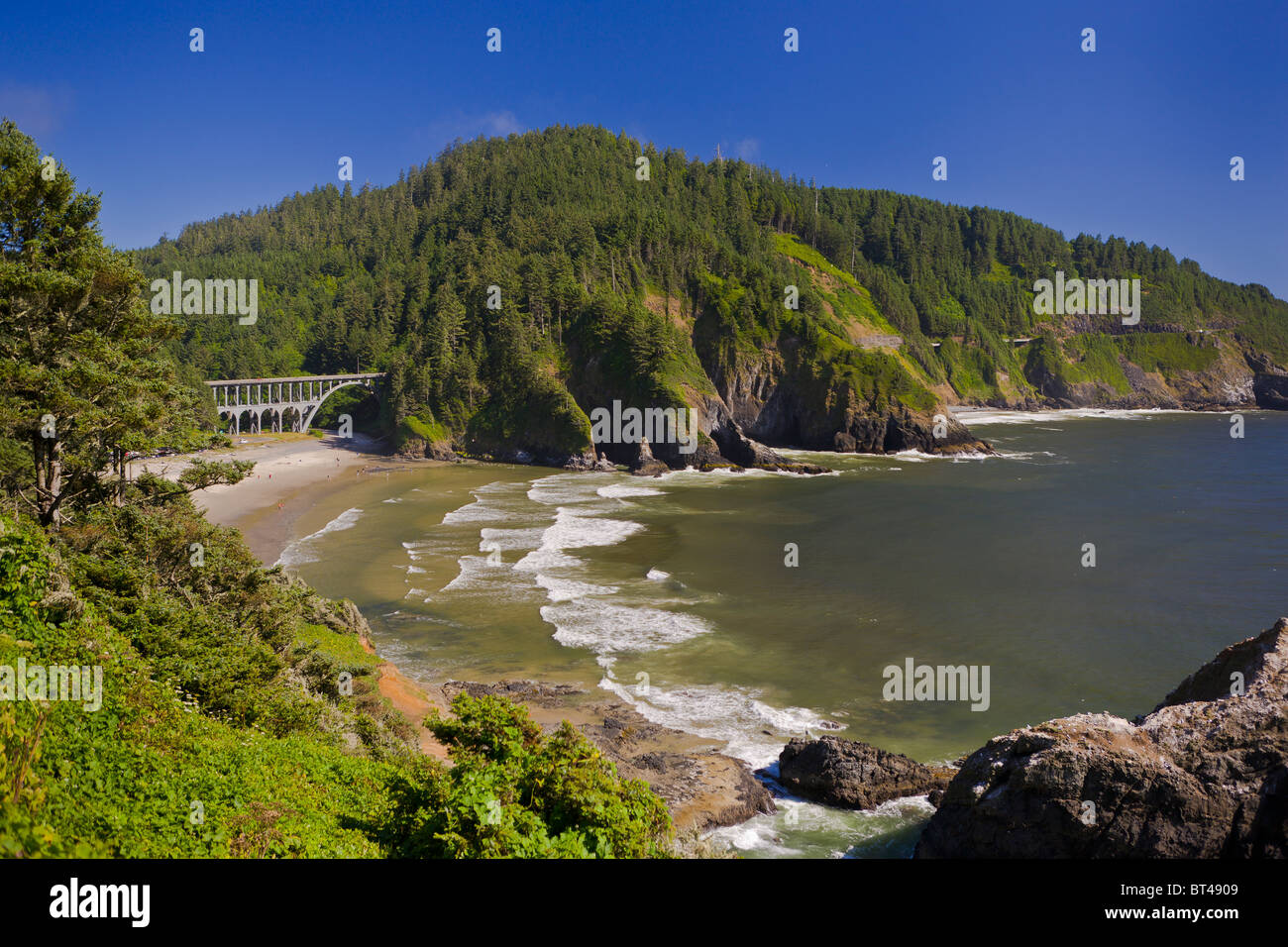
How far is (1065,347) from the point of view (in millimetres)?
196375

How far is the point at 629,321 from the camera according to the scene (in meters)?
105

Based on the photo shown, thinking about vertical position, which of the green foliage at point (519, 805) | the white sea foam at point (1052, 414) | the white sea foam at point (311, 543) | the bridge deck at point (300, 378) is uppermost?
the bridge deck at point (300, 378)

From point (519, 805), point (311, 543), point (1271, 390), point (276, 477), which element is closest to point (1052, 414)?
point (1271, 390)

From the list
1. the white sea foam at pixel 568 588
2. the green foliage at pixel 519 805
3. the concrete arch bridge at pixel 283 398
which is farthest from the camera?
the concrete arch bridge at pixel 283 398

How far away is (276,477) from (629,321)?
50.7 m

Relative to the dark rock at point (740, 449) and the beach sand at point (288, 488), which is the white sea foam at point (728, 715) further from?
the dark rock at point (740, 449)

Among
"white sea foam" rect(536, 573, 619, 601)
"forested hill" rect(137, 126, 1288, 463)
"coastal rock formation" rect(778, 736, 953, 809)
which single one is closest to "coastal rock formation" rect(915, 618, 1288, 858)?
"coastal rock formation" rect(778, 736, 953, 809)

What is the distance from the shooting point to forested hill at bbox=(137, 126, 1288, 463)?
103438 mm

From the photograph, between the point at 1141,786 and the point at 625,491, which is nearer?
the point at 1141,786

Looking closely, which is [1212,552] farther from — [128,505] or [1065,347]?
[1065,347]

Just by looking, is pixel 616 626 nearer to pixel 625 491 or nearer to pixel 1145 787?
pixel 1145 787

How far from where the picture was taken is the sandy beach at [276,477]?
56.5m

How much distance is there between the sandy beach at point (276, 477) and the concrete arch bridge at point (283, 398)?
5.49m

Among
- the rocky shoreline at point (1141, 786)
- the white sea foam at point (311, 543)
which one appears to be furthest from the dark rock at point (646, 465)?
the rocky shoreline at point (1141, 786)
